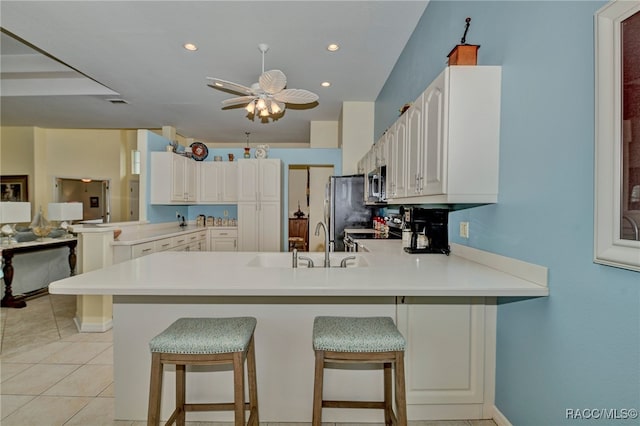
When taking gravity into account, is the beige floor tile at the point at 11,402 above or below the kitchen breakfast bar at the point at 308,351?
below

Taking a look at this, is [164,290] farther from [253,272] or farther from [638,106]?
[638,106]

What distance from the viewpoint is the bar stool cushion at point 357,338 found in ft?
4.65

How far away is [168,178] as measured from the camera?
516 centimetres

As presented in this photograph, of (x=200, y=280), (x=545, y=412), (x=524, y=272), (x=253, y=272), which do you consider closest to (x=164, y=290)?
(x=200, y=280)

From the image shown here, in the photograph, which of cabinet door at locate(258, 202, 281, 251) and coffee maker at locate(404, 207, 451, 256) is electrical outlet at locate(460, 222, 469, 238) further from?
cabinet door at locate(258, 202, 281, 251)

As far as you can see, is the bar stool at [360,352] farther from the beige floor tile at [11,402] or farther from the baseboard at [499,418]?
the beige floor tile at [11,402]

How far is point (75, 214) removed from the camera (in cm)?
466

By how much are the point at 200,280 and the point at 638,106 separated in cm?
181

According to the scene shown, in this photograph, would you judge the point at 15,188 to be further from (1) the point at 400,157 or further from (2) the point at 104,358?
(1) the point at 400,157

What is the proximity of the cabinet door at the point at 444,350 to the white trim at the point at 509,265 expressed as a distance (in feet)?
0.81

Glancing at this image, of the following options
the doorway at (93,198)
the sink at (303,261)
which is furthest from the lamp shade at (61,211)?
the sink at (303,261)

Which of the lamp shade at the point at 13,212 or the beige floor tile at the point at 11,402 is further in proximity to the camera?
the lamp shade at the point at 13,212

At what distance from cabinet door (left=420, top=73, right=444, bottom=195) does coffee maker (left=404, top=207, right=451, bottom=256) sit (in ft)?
1.84

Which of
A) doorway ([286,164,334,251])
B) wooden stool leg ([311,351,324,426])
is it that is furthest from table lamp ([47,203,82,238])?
wooden stool leg ([311,351,324,426])
